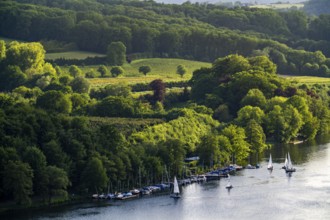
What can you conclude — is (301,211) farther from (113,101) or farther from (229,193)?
(113,101)

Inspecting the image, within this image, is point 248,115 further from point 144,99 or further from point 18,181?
point 18,181

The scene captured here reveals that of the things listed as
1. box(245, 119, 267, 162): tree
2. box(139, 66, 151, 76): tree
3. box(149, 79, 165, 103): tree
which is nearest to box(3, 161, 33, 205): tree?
Result: box(245, 119, 267, 162): tree

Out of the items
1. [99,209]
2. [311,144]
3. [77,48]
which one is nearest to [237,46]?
[77,48]

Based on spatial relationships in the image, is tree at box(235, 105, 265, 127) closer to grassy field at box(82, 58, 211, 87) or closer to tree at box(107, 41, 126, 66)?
grassy field at box(82, 58, 211, 87)

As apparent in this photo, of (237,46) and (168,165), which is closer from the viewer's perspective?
(168,165)

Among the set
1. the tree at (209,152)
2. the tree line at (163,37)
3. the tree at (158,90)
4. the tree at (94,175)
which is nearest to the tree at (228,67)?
the tree at (158,90)

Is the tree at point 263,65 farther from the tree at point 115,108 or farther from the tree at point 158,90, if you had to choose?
the tree at point 115,108
